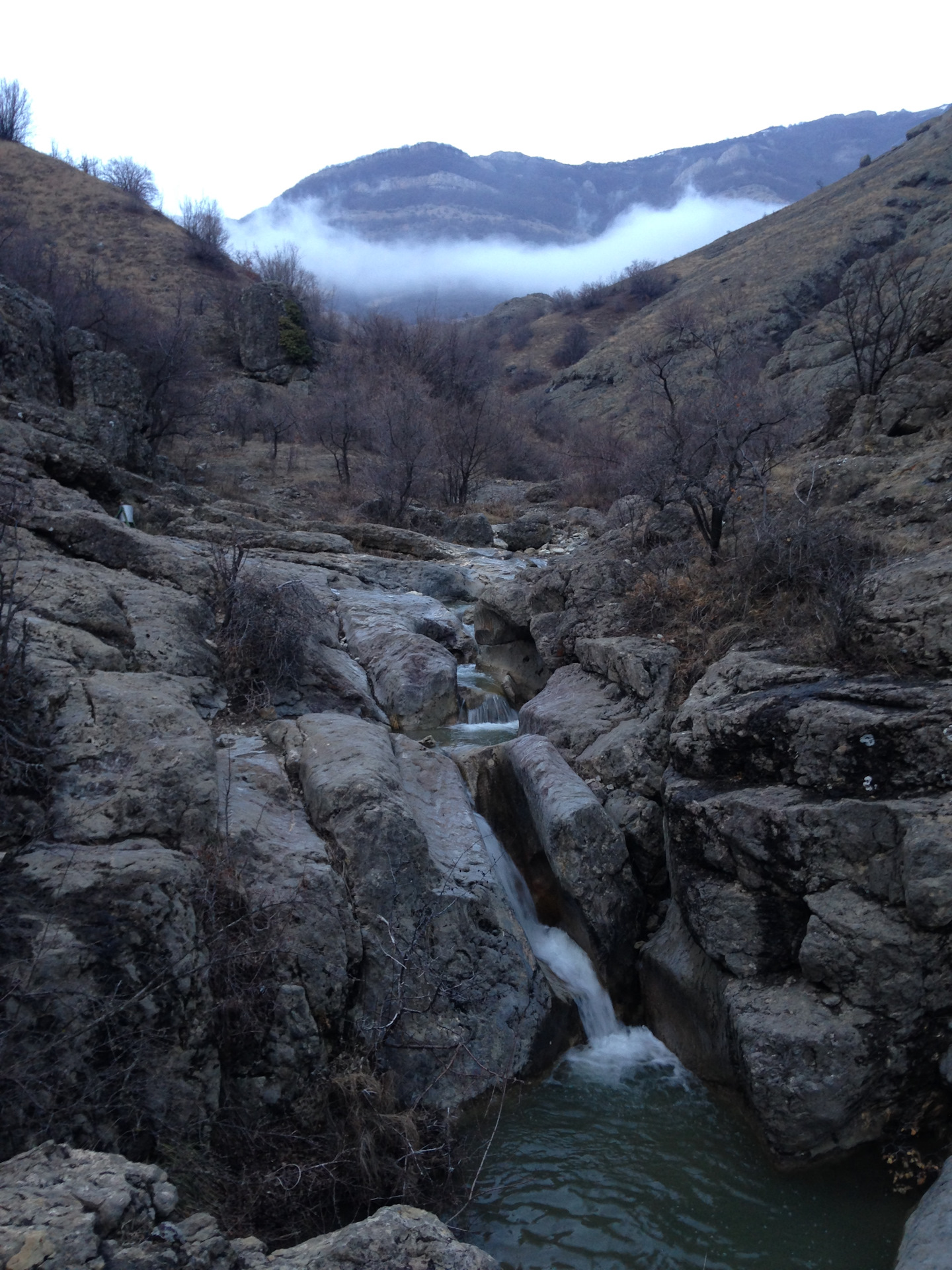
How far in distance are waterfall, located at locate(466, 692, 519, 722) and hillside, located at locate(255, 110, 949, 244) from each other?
148341 millimetres

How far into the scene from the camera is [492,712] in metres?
10.3

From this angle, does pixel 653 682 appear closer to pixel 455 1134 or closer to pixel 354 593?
pixel 455 1134

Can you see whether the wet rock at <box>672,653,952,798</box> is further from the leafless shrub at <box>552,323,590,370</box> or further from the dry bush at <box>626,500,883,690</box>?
the leafless shrub at <box>552,323,590,370</box>

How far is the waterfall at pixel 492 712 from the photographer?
1023 centimetres

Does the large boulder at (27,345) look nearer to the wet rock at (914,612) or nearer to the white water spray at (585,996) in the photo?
the white water spray at (585,996)

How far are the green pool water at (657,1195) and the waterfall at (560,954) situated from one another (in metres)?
0.58

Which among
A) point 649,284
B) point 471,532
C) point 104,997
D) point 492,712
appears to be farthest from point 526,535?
point 649,284

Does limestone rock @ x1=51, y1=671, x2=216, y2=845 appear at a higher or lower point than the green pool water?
higher

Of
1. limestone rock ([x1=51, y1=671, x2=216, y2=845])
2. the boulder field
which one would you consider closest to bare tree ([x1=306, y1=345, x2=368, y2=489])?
the boulder field

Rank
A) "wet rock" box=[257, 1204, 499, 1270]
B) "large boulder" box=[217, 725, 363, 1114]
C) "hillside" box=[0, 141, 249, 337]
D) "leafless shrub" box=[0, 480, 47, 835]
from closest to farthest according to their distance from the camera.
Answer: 1. "wet rock" box=[257, 1204, 499, 1270]
2. "large boulder" box=[217, 725, 363, 1114]
3. "leafless shrub" box=[0, 480, 47, 835]
4. "hillside" box=[0, 141, 249, 337]

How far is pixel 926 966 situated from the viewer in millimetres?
4328

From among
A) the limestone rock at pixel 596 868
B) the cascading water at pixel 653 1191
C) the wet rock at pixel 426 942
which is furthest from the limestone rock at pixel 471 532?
the cascading water at pixel 653 1191

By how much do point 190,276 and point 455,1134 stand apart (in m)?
43.5

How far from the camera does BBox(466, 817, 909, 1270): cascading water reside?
3934 mm
